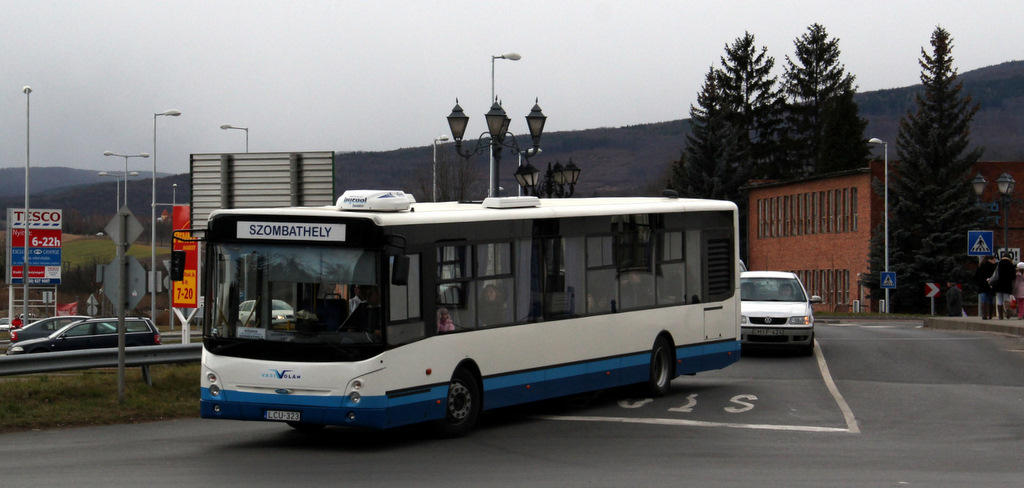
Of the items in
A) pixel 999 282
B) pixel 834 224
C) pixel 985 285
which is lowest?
pixel 985 285

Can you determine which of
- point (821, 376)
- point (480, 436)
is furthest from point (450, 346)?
point (821, 376)

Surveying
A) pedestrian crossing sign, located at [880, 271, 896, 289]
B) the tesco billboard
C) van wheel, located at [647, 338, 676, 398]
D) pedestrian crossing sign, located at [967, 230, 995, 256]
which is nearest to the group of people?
pedestrian crossing sign, located at [967, 230, 995, 256]

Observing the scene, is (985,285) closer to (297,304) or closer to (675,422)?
(675,422)

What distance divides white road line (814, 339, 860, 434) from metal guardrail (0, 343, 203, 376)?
8559 millimetres

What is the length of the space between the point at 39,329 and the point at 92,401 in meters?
27.3

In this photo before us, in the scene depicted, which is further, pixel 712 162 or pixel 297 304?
pixel 712 162

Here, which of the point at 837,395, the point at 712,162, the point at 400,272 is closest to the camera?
the point at 400,272

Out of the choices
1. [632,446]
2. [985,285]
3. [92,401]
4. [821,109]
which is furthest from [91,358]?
[821,109]

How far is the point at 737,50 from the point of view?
321 feet

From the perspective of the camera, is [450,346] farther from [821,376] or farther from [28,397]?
[821,376]

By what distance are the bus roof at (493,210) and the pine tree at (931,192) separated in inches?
2045

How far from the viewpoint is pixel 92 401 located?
17125mm

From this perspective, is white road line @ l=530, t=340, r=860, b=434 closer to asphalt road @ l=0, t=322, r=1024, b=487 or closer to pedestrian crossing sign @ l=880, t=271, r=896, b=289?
asphalt road @ l=0, t=322, r=1024, b=487

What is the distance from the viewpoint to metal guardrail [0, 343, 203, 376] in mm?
16797
